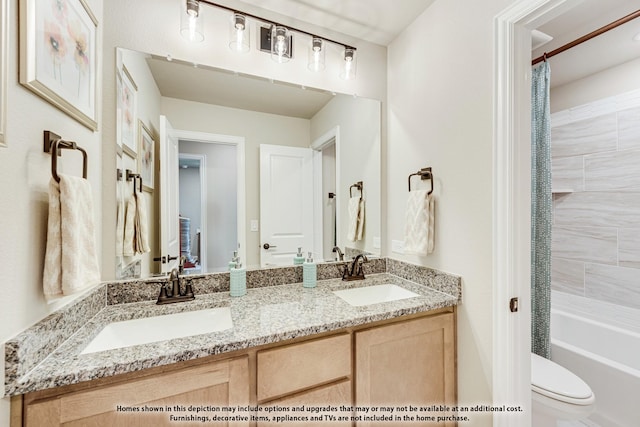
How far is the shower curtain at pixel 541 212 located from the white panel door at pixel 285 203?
1.54 m

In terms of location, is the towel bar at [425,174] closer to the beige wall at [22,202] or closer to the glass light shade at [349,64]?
the glass light shade at [349,64]

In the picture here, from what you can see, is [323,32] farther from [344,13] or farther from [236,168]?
[236,168]

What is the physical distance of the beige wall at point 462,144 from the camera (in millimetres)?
1229

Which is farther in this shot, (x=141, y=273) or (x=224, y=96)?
(x=224, y=96)

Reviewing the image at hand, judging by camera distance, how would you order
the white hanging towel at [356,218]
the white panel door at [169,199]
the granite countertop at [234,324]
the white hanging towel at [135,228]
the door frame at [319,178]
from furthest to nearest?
1. the white hanging towel at [356,218]
2. the door frame at [319,178]
3. the white panel door at [169,199]
4. the white hanging towel at [135,228]
5. the granite countertop at [234,324]

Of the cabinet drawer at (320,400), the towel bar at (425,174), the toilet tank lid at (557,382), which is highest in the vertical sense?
the towel bar at (425,174)

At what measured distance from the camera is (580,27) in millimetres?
1673

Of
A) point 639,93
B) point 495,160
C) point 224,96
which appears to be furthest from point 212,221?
point 639,93

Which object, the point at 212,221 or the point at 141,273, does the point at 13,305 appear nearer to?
the point at 141,273

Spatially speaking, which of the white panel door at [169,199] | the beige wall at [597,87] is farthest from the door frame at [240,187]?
the beige wall at [597,87]

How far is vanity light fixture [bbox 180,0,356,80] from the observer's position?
1.31 m

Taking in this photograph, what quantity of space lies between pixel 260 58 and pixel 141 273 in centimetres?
129

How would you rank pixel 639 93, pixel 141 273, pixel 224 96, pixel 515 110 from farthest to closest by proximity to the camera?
pixel 639 93
pixel 224 96
pixel 141 273
pixel 515 110

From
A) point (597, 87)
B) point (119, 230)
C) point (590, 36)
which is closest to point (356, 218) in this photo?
point (119, 230)
